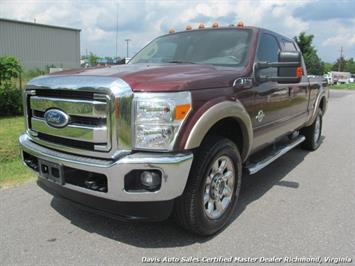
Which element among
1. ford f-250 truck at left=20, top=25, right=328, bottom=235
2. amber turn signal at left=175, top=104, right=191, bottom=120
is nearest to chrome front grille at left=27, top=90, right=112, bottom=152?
ford f-250 truck at left=20, top=25, right=328, bottom=235

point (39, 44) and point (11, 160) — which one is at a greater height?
point (39, 44)

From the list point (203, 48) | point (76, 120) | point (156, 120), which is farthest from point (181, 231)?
point (203, 48)

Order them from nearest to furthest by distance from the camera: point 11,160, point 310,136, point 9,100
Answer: point 11,160 < point 310,136 < point 9,100

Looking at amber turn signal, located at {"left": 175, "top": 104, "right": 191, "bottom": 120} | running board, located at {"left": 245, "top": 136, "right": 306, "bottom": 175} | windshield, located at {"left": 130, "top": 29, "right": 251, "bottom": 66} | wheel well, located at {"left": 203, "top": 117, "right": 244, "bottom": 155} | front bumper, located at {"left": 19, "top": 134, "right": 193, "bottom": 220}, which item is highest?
windshield, located at {"left": 130, "top": 29, "right": 251, "bottom": 66}

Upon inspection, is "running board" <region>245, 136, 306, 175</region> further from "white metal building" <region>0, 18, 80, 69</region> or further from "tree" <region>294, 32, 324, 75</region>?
"white metal building" <region>0, 18, 80, 69</region>

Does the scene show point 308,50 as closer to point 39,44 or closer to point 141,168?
point 39,44

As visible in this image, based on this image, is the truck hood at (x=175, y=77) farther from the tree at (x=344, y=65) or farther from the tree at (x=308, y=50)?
the tree at (x=344, y=65)

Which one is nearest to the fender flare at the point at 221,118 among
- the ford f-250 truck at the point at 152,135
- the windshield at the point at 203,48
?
the ford f-250 truck at the point at 152,135

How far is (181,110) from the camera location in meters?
2.91

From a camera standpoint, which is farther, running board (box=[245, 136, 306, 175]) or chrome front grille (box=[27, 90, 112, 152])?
running board (box=[245, 136, 306, 175])

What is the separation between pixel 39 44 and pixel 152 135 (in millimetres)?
48031

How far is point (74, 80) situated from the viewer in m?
3.10

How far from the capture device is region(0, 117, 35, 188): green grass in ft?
16.3

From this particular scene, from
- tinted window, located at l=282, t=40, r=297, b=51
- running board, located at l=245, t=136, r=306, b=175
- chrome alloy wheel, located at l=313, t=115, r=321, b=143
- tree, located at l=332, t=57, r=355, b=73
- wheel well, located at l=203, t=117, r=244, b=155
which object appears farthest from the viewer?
tree, located at l=332, t=57, r=355, b=73
